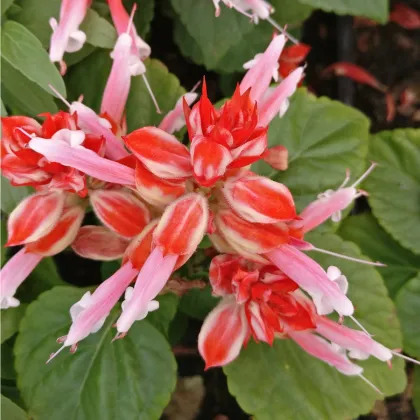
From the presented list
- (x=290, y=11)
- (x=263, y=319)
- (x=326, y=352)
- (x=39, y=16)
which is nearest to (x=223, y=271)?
(x=263, y=319)

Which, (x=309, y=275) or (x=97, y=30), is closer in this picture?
(x=309, y=275)

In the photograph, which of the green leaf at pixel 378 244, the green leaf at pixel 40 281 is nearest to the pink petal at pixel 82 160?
the green leaf at pixel 40 281

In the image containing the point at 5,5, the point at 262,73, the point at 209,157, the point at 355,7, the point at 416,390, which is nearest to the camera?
the point at 209,157

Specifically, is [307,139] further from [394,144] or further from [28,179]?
[28,179]

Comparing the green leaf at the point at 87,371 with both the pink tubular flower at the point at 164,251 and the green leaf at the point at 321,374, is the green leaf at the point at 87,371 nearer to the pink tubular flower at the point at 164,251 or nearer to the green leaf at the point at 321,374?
the green leaf at the point at 321,374

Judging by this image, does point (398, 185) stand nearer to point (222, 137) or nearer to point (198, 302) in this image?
point (198, 302)

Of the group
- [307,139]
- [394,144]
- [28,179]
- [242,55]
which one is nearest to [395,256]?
[394,144]
